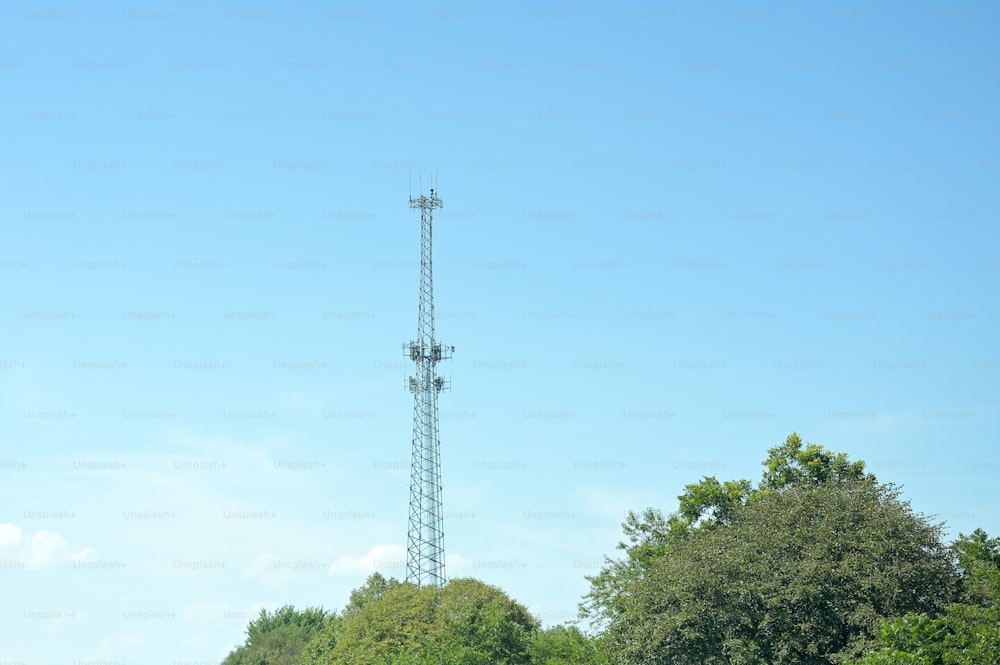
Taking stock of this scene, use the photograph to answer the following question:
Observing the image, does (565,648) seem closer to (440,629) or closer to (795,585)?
(440,629)

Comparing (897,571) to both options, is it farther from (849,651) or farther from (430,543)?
(430,543)

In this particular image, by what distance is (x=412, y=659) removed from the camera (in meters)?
53.0

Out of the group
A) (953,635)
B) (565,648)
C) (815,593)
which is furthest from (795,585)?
(565,648)

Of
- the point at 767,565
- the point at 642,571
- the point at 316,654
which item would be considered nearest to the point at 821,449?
the point at 642,571

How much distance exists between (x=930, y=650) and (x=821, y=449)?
71.8ft

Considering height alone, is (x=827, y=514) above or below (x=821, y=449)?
below

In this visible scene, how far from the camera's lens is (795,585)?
130 ft

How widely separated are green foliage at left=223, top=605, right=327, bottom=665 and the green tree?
170ft

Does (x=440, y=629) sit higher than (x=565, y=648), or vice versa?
(x=440, y=629)

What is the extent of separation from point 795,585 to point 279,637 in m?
66.4

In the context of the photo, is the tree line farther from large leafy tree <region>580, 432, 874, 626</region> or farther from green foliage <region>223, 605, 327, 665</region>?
green foliage <region>223, 605, 327, 665</region>

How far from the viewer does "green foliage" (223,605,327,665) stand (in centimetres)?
9275

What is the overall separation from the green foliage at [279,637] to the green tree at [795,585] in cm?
5178

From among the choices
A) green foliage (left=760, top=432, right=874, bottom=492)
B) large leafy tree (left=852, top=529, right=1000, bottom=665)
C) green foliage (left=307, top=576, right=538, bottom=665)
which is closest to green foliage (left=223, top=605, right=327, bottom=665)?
green foliage (left=307, top=576, right=538, bottom=665)
